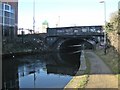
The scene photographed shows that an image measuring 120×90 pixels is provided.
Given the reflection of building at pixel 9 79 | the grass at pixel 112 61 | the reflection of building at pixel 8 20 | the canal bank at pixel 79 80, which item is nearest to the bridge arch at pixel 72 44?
the reflection of building at pixel 8 20

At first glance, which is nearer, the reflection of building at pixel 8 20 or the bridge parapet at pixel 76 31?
the bridge parapet at pixel 76 31

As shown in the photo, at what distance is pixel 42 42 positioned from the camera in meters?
88.1

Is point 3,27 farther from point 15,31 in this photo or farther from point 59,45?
point 59,45

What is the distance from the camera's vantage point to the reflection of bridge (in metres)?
78.7

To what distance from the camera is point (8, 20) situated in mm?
86375

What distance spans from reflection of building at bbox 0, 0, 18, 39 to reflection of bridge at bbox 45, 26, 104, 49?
34.1 feet

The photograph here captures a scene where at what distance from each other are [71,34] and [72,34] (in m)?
0.36

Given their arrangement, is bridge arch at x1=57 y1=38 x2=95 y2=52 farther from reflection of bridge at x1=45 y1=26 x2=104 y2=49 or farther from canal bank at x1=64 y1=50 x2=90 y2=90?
canal bank at x1=64 y1=50 x2=90 y2=90

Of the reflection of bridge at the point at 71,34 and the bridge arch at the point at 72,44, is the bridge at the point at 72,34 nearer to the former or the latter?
the reflection of bridge at the point at 71,34

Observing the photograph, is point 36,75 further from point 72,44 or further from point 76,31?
point 72,44

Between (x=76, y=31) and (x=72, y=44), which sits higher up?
(x=76, y=31)

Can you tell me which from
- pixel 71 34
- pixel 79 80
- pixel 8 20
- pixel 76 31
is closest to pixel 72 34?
pixel 71 34

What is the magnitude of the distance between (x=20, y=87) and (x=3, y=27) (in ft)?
196

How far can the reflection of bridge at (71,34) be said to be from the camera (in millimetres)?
78688
